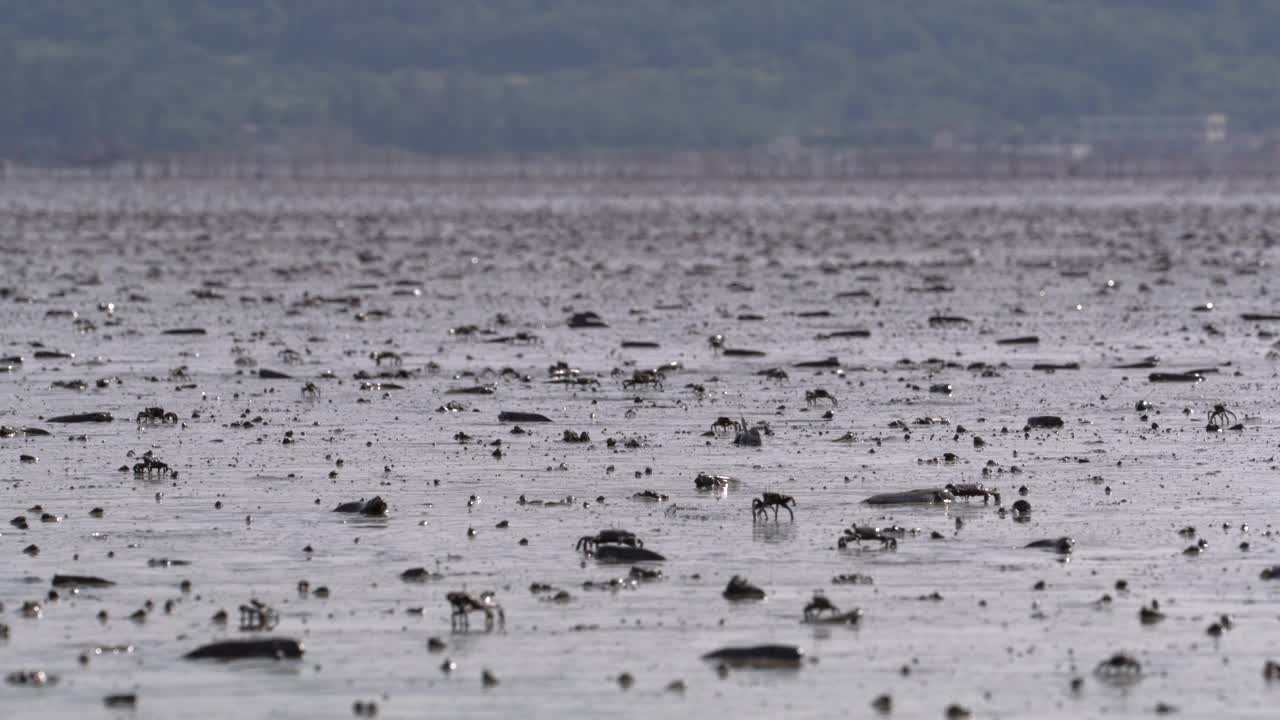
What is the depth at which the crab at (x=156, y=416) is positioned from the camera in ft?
88.2

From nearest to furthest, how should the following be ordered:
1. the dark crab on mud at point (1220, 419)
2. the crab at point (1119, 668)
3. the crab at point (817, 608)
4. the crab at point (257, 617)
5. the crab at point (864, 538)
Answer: the crab at point (1119, 668)
the crab at point (257, 617)
the crab at point (817, 608)
the crab at point (864, 538)
the dark crab on mud at point (1220, 419)

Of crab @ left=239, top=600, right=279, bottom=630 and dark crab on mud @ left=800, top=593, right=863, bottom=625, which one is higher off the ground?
crab @ left=239, top=600, right=279, bottom=630

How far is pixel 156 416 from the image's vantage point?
88.2ft

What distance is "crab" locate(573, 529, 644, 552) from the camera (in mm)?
18125

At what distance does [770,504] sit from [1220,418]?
27.5 feet

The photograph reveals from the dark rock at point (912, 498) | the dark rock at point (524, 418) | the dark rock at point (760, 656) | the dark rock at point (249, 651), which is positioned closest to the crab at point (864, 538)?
the dark rock at point (912, 498)

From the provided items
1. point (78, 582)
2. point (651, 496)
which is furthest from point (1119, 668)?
point (651, 496)

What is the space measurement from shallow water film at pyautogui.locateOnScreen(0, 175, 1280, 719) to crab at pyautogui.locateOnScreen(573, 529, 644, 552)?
2.0 inches

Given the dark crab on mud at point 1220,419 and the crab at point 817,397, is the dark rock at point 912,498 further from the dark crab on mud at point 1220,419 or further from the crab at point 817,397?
the crab at point 817,397

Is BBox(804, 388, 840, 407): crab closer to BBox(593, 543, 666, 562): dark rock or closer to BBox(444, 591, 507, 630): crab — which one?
BBox(593, 543, 666, 562): dark rock

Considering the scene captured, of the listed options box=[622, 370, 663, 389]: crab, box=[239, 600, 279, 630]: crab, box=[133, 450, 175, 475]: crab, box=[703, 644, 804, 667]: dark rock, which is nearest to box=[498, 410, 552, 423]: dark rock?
box=[622, 370, 663, 389]: crab

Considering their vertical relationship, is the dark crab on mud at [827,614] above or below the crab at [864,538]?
below

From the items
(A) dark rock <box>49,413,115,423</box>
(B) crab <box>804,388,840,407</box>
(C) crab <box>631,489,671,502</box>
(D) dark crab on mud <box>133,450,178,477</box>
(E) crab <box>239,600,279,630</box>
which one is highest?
(B) crab <box>804,388,840,407</box>

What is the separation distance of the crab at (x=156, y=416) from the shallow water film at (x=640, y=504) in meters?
0.03
